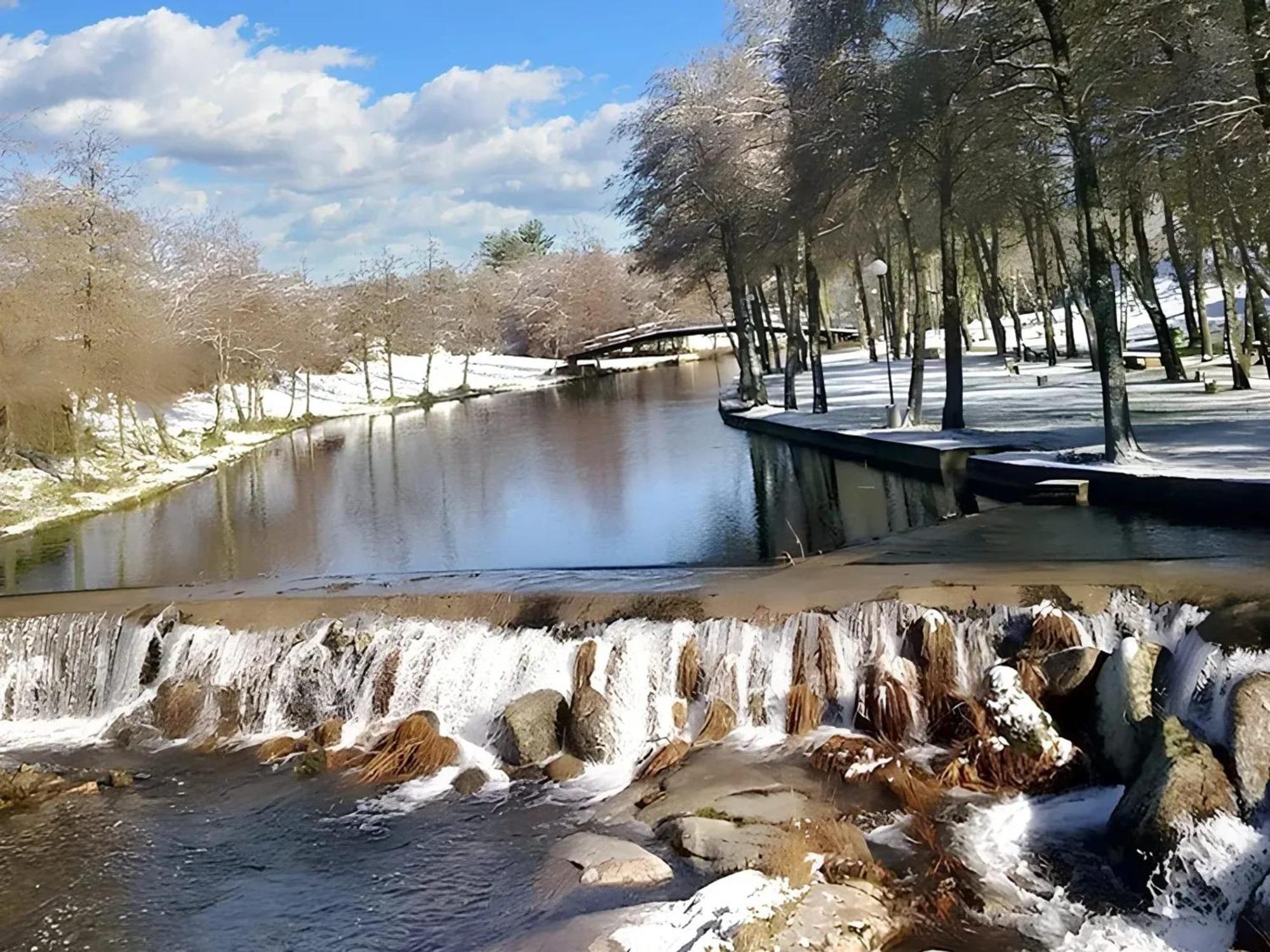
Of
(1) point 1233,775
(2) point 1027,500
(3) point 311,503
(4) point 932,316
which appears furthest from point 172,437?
(4) point 932,316

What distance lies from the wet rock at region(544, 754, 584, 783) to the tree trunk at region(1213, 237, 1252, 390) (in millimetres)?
18215

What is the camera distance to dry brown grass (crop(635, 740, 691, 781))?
10.0m

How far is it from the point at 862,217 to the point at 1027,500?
1663 cm

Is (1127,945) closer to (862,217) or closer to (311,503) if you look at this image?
(311,503)

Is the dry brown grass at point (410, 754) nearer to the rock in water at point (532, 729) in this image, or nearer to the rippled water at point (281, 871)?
the rippled water at point (281, 871)

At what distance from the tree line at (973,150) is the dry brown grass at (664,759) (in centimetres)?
891

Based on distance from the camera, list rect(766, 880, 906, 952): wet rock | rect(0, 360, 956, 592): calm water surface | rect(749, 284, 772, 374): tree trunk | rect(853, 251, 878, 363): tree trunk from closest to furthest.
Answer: rect(766, 880, 906, 952): wet rock
rect(0, 360, 956, 592): calm water surface
rect(749, 284, 772, 374): tree trunk
rect(853, 251, 878, 363): tree trunk

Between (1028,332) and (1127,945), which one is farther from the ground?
(1028,332)

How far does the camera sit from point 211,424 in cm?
4400

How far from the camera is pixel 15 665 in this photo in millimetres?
13234

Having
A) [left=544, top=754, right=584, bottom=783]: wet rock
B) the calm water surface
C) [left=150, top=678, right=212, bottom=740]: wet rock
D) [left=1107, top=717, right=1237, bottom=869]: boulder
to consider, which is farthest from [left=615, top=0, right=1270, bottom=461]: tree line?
[left=150, top=678, right=212, bottom=740]: wet rock

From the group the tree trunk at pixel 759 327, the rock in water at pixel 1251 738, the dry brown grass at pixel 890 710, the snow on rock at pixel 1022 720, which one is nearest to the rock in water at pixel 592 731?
the dry brown grass at pixel 890 710

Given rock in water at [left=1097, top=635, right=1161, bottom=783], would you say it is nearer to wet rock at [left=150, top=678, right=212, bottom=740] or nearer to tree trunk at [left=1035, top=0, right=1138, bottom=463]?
tree trunk at [left=1035, top=0, right=1138, bottom=463]

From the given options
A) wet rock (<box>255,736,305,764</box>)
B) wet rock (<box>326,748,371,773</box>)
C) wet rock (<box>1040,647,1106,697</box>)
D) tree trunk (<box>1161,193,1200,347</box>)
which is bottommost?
wet rock (<box>326,748,371,773</box>)
